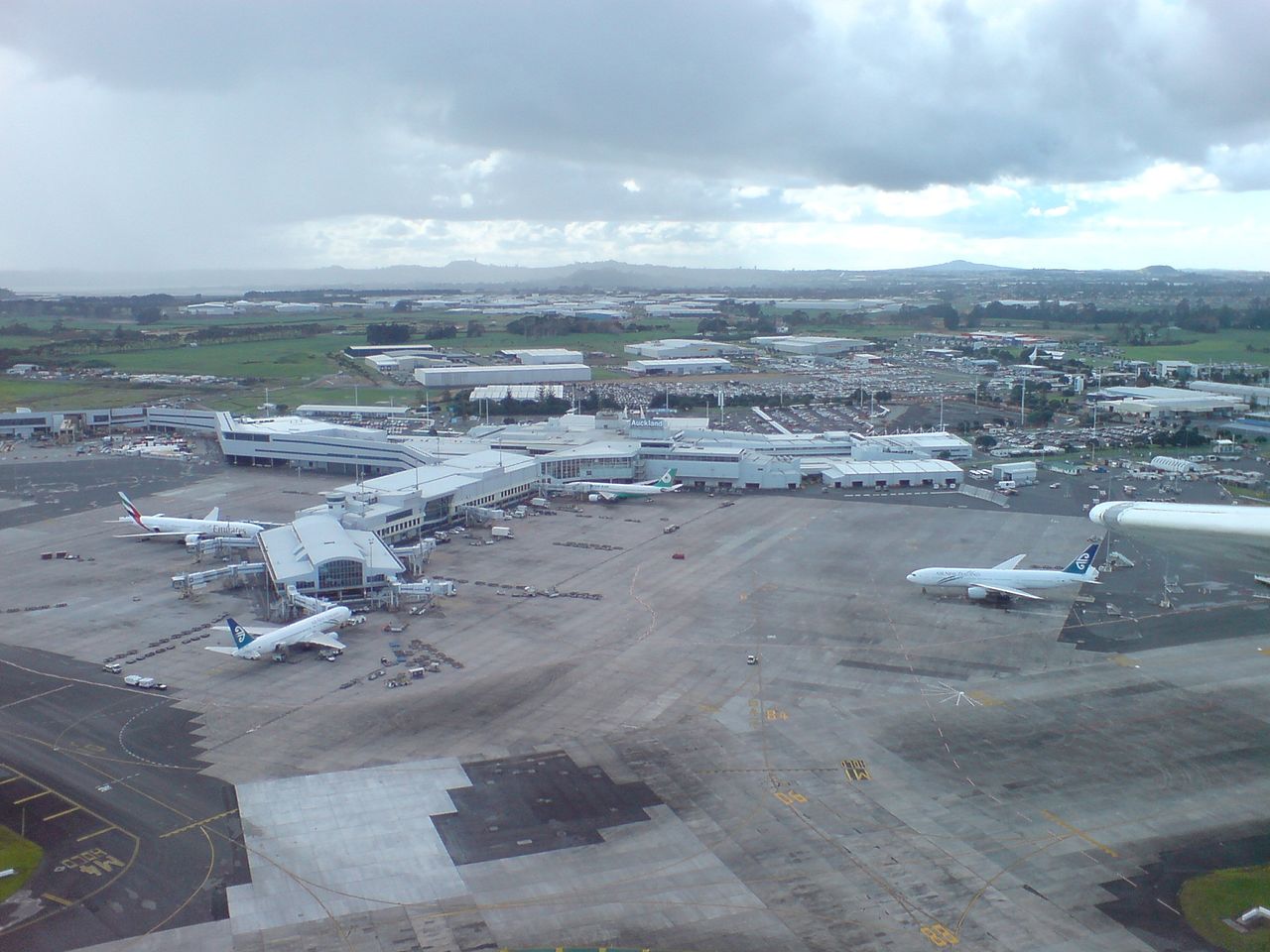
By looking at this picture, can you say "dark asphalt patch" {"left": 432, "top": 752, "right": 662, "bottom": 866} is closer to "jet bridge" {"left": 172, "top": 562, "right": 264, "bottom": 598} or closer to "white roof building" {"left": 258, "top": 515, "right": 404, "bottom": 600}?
"white roof building" {"left": 258, "top": 515, "right": 404, "bottom": 600}

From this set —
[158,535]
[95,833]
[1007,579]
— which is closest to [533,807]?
[95,833]

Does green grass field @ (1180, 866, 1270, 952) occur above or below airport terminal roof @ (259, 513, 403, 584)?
below

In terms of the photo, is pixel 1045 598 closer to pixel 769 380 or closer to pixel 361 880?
pixel 361 880

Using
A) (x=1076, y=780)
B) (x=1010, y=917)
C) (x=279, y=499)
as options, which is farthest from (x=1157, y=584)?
(x=279, y=499)

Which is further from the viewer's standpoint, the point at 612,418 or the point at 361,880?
the point at 612,418

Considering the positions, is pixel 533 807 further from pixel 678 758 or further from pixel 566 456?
pixel 566 456

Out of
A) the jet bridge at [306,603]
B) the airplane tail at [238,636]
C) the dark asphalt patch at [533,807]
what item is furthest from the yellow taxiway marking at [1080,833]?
the jet bridge at [306,603]

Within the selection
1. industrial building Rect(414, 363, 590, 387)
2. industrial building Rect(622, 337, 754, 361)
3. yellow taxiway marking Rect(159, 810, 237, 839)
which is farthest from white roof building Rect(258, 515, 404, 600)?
industrial building Rect(622, 337, 754, 361)
